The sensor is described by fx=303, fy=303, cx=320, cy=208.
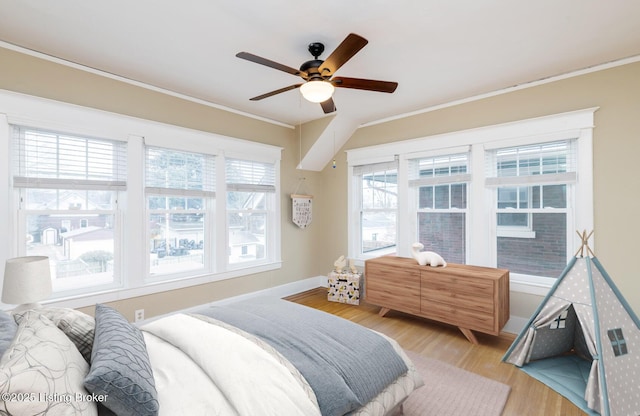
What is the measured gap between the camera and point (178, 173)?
3580mm

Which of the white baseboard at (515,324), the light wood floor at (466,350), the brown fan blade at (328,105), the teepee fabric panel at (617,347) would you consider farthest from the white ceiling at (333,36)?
the light wood floor at (466,350)

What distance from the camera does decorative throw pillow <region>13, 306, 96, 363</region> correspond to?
51.9 inches

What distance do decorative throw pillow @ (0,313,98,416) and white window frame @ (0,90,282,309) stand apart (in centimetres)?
210

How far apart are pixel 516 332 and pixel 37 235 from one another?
4806mm

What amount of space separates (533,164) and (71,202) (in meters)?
4.69

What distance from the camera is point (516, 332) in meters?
3.27

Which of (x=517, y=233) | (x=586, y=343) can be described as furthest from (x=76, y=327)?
(x=517, y=233)

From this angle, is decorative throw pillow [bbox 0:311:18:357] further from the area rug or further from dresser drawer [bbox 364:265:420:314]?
dresser drawer [bbox 364:265:420:314]

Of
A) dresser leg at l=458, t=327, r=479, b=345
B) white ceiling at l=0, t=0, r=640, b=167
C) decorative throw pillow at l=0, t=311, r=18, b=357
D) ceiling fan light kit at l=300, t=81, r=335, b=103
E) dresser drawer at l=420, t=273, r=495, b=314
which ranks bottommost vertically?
dresser leg at l=458, t=327, r=479, b=345

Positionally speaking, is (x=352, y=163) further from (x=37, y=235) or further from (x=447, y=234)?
(x=37, y=235)

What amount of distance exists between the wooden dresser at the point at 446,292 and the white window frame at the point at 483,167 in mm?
368

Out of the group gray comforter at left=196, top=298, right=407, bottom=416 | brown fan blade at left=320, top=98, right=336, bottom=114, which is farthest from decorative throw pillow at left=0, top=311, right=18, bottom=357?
brown fan blade at left=320, top=98, right=336, bottom=114

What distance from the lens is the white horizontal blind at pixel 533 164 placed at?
10.1ft

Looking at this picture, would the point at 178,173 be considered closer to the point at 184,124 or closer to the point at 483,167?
the point at 184,124
